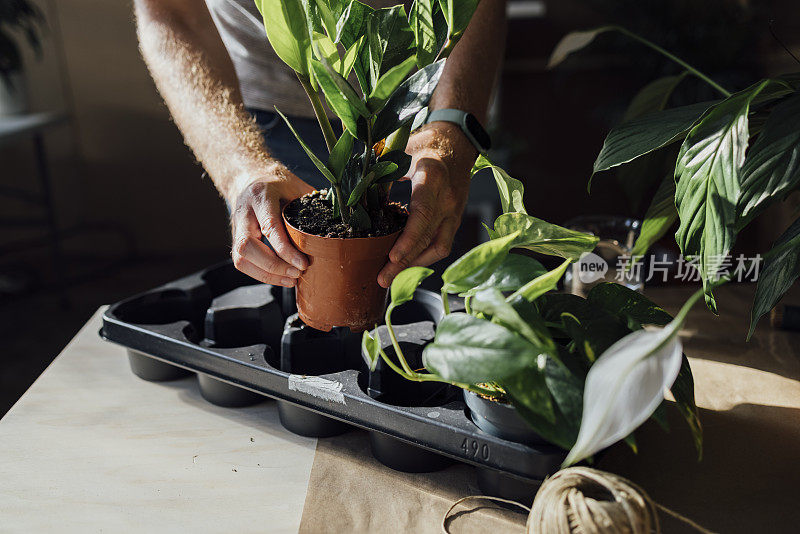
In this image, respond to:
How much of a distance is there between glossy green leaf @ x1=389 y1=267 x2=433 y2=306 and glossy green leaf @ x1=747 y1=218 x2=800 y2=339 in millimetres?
353

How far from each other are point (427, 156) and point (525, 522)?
15.8 inches

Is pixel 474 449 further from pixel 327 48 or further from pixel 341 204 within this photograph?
pixel 327 48

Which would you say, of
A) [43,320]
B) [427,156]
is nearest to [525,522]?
[427,156]

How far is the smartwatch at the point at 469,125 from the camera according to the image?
2.55ft

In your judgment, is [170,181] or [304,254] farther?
[170,181]

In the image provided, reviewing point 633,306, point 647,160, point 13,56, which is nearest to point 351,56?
point 633,306

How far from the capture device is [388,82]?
50cm

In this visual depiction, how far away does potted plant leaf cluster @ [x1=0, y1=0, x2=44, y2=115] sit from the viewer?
222cm

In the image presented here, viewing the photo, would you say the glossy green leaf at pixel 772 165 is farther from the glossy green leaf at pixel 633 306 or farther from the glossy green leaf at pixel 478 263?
the glossy green leaf at pixel 478 263

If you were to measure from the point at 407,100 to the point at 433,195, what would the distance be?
0.40 feet

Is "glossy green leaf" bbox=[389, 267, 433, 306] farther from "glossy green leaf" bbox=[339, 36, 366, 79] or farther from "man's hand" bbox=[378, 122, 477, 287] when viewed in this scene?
"glossy green leaf" bbox=[339, 36, 366, 79]

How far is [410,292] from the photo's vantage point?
0.51 metres

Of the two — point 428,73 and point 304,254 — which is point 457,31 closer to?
point 428,73

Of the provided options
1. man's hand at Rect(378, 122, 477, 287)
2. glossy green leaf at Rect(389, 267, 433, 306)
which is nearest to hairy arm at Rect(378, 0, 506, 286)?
man's hand at Rect(378, 122, 477, 287)
